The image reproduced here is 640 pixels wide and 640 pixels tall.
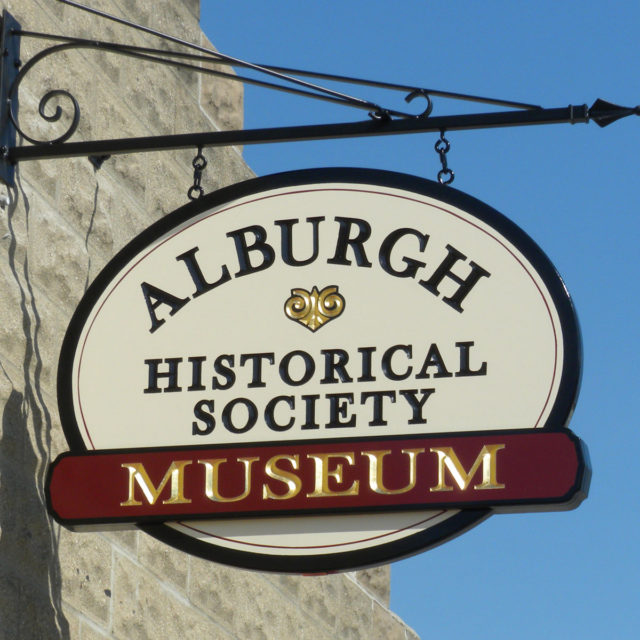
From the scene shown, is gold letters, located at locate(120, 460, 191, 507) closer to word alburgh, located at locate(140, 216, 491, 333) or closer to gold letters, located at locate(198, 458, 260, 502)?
gold letters, located at locate(198, 458, 260, 502)

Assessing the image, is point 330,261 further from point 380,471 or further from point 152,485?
point 152,485

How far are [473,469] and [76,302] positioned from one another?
6.76 ft

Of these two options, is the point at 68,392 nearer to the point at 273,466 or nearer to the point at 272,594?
the point at 273,466

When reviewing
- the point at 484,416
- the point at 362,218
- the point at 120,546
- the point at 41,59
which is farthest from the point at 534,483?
the point at 41,59

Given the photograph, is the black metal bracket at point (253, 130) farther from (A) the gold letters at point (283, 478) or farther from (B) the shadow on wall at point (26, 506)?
(A) the gold letters at point (283, 478)

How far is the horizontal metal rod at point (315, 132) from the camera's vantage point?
4.81m

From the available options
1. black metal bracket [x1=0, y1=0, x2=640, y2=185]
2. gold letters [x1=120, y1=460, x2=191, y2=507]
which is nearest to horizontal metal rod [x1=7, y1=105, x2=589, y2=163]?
black metal bracket [x1=0, y1=0, x2=640, y2=185]

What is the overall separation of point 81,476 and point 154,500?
25 cm

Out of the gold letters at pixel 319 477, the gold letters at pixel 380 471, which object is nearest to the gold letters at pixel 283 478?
the gold letters at pixel 319 477

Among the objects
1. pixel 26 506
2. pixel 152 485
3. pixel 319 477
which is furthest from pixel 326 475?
pixel 26 506

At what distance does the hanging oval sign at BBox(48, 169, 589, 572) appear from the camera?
166 inches

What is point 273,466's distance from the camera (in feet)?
14.3

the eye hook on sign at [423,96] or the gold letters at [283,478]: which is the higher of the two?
the eye hook on sign at [423,96]

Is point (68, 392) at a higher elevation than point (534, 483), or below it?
higher
